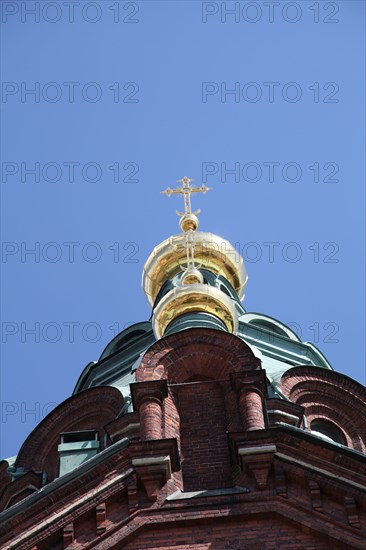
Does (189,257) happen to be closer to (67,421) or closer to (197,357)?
(67,421)

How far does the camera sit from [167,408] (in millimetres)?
19375

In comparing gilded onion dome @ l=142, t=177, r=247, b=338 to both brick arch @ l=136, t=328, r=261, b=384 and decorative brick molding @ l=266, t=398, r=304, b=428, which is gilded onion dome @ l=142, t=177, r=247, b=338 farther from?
brick arch @ l=136, t=328, r=261, b=384

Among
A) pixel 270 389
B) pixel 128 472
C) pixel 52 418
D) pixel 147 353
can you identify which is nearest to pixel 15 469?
pixel 52 418

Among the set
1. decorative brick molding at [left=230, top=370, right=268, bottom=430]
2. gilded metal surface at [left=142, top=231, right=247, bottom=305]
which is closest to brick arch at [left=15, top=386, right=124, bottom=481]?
gilded metal surface at [left=142, top=231, right=247, bottom=305]

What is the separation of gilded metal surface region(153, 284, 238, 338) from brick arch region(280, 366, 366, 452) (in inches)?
110

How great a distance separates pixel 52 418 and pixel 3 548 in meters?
11.0

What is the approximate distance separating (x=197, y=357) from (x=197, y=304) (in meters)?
4.55

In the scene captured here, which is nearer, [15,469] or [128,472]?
[128,472]

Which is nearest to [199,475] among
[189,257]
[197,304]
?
[197,304]

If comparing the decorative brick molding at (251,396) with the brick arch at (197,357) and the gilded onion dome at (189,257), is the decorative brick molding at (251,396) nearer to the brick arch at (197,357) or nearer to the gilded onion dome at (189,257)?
the brick arch at (197,357)

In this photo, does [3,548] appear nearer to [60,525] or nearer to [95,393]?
[60,525]

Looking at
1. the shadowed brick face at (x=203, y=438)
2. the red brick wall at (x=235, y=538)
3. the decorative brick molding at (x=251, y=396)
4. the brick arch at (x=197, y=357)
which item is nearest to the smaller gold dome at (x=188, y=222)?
the brick arch at (x=197, y=357)

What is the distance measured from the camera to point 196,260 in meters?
30.7

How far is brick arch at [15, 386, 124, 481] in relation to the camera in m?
27.4
